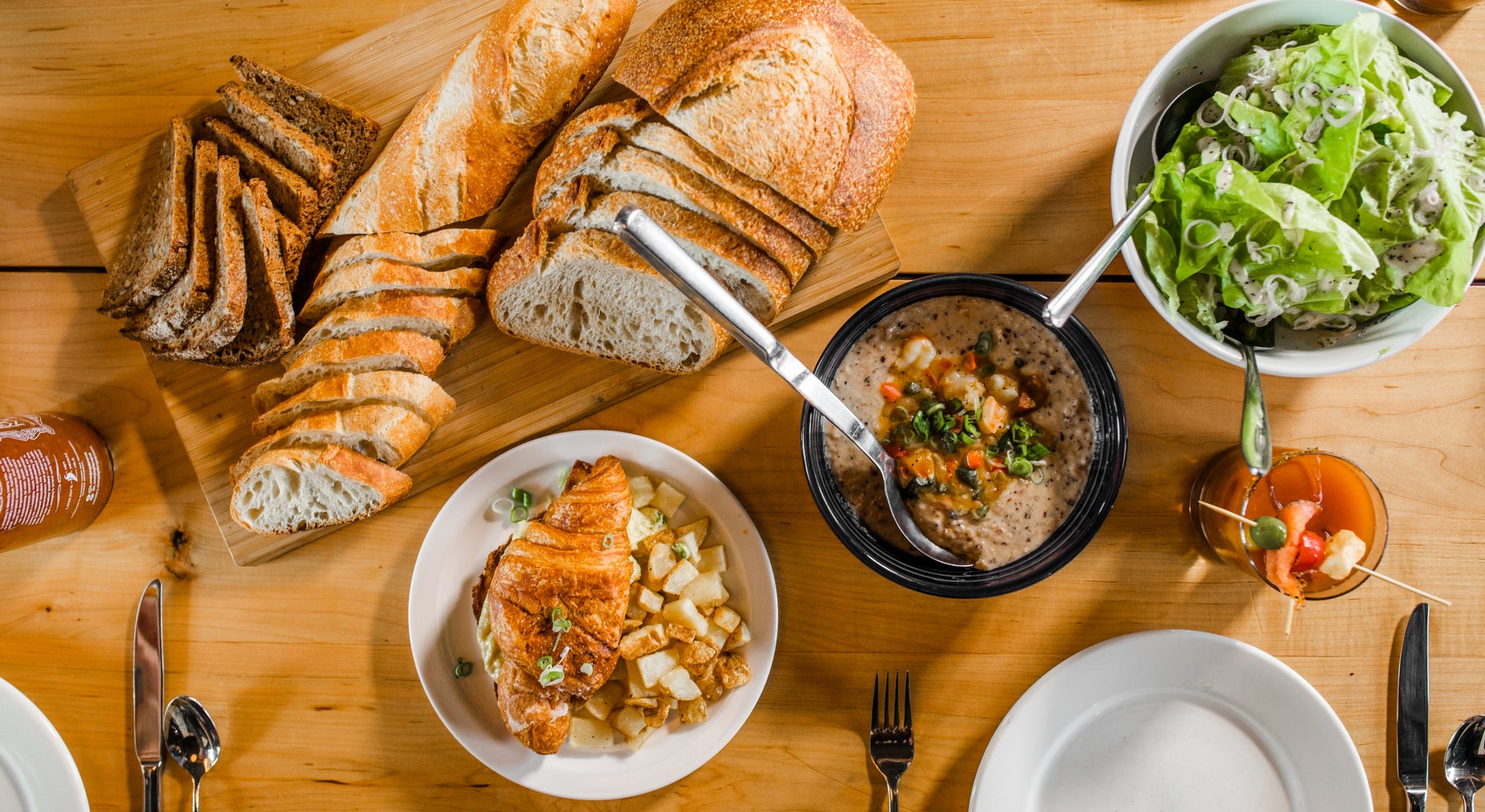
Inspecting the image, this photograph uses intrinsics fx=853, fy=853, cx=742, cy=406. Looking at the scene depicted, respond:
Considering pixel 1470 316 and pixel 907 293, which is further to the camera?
pixel 1470 316

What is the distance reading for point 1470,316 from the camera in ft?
7.35

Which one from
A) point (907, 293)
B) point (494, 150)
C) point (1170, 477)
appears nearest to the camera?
point (907, 293)

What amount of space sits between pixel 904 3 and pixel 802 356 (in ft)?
3.25

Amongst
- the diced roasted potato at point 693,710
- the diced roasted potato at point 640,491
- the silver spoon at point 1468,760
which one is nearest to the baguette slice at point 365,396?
the diced roasted potato at point 640,491

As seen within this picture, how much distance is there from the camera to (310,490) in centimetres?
221

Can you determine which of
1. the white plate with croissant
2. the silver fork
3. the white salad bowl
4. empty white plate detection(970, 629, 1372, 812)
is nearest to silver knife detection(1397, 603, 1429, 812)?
empty white plate detection(970, 629, 1372, 812)

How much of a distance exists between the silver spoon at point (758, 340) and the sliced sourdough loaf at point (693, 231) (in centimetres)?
16

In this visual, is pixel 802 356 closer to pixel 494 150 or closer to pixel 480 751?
pixel 494 150

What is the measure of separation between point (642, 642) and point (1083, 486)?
1.16 m

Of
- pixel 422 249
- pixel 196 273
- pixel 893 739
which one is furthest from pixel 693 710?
pixel 196 273

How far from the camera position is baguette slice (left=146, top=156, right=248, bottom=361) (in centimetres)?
215

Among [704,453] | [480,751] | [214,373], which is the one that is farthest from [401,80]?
[480,751]

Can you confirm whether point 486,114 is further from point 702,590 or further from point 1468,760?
point 1468,760

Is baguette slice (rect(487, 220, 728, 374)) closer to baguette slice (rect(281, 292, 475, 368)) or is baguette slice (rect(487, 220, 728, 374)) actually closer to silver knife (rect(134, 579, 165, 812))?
baguette slice (rect(281, 292, 475, 368))
